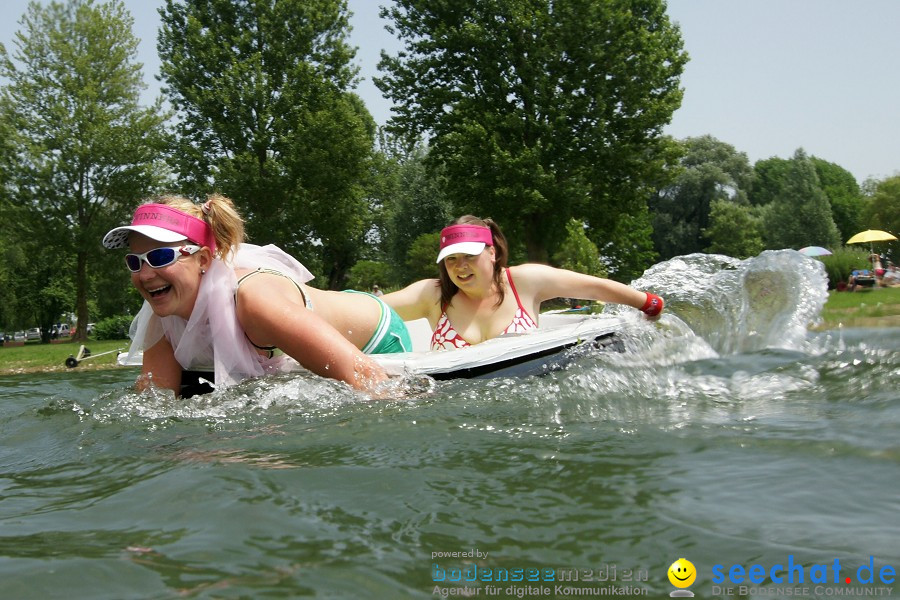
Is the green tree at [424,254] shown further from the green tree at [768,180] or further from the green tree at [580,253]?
the green tree at [768,180]

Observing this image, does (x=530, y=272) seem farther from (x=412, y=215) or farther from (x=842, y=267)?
(x=412, y=215)

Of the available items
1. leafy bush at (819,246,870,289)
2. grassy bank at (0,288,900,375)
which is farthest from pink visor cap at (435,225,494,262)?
leafy bush at (819,246,870,289)

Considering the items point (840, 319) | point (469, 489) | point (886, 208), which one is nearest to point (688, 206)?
point (886, 208)

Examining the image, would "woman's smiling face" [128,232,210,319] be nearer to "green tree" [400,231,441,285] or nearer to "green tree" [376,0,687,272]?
"green tree" [376,0,687,272]

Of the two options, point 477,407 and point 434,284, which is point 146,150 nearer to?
point 434,284

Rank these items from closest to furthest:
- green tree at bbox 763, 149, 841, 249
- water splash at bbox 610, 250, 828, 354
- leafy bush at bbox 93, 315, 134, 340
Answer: water splash at bbox 610, 250, 828, 354, leafy bush at bbox 93, 315, 134, 340, green tree at bbox 763, 149, 841, 249

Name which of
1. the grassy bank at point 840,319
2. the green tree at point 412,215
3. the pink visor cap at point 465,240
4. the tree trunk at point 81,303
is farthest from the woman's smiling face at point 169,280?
the green tree at point 412,215

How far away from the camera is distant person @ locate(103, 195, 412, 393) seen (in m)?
3.29

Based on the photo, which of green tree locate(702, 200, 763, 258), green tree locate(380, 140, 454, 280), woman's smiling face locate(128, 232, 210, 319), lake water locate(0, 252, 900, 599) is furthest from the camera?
green tree locate(702, 200, 763, 258)

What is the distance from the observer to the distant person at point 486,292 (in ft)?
17.2

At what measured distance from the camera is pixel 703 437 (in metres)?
2.68

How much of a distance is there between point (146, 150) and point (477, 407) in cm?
2484

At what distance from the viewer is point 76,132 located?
24.9 meters

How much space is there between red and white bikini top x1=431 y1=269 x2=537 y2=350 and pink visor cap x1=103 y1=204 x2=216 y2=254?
7.14 ft
